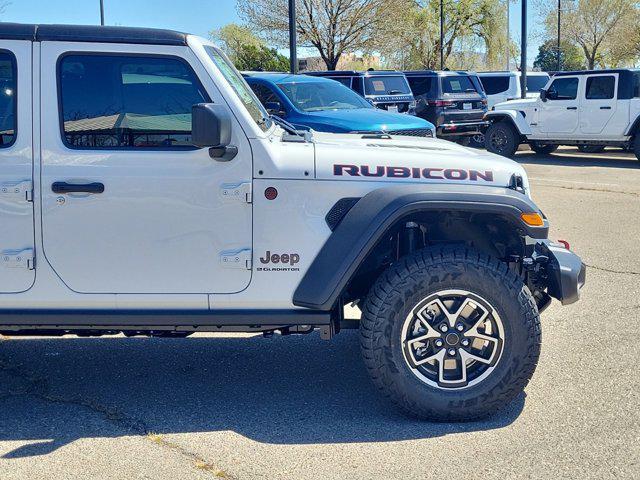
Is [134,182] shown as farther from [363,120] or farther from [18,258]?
[363,120]

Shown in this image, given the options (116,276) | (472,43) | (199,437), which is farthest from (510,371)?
(472,43)

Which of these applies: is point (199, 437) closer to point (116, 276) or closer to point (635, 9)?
point (116, 276)

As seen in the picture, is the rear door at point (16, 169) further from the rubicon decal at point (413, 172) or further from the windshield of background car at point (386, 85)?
the windshield of background car at point (386, 85)

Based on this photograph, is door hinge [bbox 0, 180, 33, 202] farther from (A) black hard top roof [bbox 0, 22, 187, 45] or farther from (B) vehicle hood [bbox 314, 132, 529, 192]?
(B) vehicle hood [bbox 314, 132, 529, 192]

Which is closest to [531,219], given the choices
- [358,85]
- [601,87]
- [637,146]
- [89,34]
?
[89,34]

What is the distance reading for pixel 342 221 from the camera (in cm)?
420

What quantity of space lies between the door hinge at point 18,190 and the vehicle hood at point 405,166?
4.69ft

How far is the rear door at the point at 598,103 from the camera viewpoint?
668 inches

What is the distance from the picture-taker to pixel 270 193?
422 cm

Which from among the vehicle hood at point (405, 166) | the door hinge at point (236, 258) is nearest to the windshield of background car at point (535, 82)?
the vehicle hood at point (405, 166)

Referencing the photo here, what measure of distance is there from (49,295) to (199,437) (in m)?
1.04

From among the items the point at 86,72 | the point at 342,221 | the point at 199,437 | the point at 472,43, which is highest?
the point at 472,43

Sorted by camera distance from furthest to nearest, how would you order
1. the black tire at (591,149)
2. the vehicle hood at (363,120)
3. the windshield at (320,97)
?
the black tire at (591,149) < the windshield at (320,97) < the vehicle hood at (363,120)

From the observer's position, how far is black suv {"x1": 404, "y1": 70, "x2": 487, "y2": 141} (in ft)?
63.6
